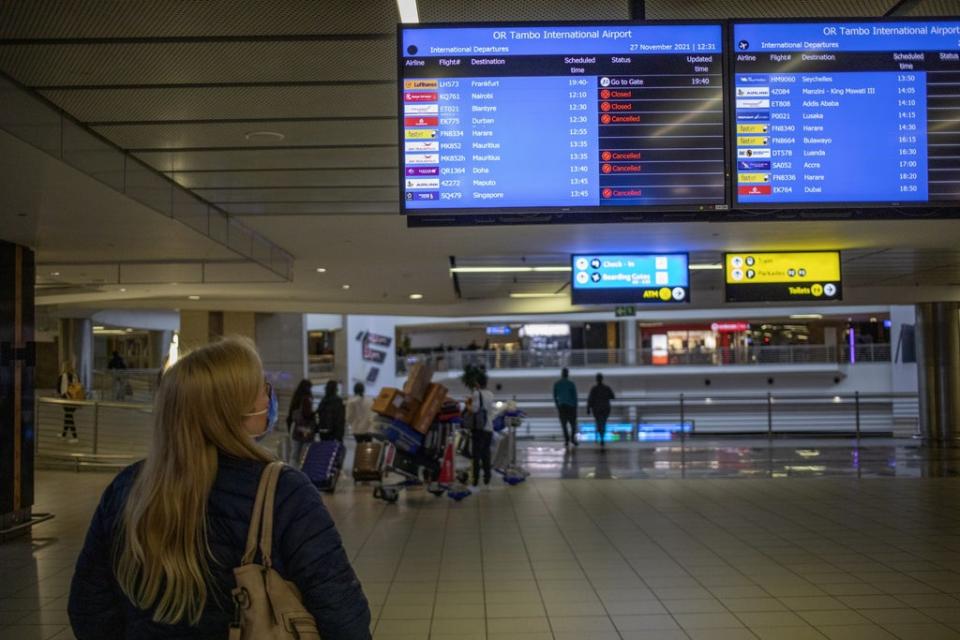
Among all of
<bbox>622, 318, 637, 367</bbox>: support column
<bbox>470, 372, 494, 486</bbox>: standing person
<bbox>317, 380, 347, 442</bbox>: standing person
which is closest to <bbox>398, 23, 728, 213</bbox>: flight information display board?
<bbox>470, 372, 494, 486</bbox>: standing person

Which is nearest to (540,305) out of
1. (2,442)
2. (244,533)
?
(2,442)

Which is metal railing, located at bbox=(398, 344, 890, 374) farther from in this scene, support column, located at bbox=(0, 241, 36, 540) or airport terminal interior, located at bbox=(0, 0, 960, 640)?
support column, located at bbox=(0, 241, 36, 540)

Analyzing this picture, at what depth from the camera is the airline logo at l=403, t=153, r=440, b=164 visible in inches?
205

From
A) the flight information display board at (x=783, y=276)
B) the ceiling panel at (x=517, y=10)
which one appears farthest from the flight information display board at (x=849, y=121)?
the flight information display board at (x=783, y=276)

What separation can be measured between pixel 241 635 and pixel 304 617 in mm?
138

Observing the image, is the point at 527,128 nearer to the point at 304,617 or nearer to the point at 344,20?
the point at 344,20

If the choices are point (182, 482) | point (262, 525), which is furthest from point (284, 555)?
point (182, 482)

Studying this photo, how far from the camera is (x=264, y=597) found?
→ 2.05 metres

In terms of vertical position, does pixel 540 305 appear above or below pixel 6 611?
above

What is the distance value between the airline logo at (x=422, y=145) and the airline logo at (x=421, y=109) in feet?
0.53

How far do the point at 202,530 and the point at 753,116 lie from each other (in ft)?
13.2

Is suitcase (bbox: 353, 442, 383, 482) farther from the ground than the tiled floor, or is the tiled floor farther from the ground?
suitcase (bbox: 353, 442, 383, 482)

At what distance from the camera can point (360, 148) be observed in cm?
754

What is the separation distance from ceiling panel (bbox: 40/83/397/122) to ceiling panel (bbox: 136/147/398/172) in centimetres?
97
